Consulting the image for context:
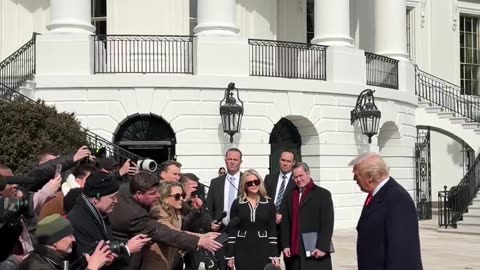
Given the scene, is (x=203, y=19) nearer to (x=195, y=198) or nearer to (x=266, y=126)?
(x=266, y=126)

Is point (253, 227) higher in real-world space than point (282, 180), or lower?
lower

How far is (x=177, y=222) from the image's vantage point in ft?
25.2

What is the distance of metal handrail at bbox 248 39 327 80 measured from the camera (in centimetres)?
2373

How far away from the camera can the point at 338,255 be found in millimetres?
17969

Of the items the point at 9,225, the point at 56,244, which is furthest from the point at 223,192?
the point at 9,225

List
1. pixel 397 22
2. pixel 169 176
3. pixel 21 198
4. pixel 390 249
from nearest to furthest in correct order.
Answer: pixel 21 198 < pixel 390 249 < pixel 169 176 < pixel 397 22

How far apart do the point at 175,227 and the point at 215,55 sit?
1539cm

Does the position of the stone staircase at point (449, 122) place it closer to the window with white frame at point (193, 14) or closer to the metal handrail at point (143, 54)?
the window with white frame at point (193, 14)

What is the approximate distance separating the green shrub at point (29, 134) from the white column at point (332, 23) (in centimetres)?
876

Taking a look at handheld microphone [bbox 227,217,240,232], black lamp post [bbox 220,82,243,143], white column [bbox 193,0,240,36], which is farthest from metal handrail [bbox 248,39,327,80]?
handheld microphone [bbox 227,217,240,232]

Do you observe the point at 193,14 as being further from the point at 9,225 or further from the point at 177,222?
the point at 9,225

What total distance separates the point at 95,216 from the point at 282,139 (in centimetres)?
1852

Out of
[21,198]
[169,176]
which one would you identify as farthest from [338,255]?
[21,198]

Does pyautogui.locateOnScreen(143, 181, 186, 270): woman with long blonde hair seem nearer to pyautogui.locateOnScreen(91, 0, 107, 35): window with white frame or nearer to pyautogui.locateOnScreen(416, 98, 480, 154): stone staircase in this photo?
pyautogui.locateOnScreen(91, 0, 107, 35): window with white frame
